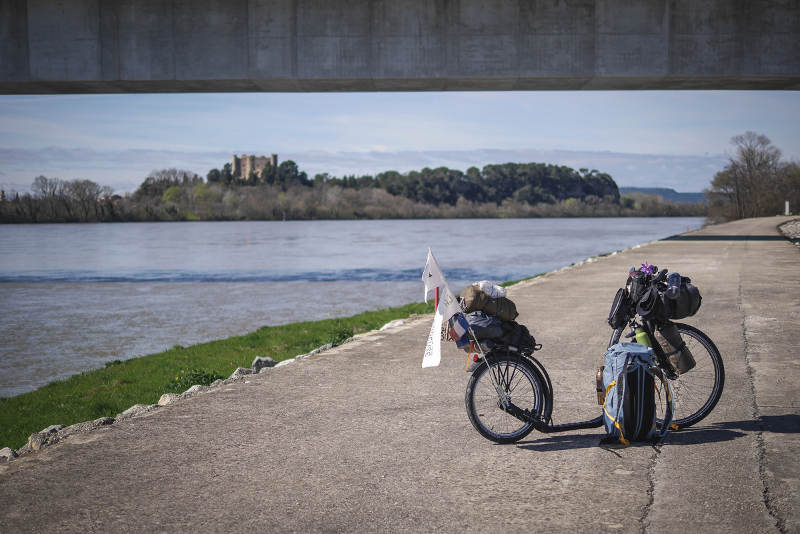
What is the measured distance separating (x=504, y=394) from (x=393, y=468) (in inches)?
42.2

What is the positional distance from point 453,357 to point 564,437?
3.33 meters

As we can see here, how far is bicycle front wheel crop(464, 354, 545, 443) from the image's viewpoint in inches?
227

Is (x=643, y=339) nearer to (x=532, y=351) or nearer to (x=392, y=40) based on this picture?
(x=532, y=351)

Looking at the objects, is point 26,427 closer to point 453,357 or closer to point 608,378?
point 453,357

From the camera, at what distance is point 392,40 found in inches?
848

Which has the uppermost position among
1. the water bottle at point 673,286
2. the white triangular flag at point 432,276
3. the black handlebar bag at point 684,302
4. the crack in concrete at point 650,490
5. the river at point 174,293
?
the white triangular flag at point 432,276

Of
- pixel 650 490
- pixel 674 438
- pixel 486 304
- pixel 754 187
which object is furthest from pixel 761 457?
pixel 754 187

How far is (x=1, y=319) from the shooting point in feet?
59.6

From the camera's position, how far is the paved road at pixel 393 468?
4457 millimetres

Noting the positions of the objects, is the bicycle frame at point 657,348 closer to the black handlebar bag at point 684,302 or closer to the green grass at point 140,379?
the black handlebar bag at point 684,302

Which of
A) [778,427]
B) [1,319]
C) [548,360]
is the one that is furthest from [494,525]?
[1,319]

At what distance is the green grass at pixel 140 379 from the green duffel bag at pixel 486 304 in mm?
5212

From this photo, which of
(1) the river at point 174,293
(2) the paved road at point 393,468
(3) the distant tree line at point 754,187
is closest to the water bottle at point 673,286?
(2) the paved road at point 393,468

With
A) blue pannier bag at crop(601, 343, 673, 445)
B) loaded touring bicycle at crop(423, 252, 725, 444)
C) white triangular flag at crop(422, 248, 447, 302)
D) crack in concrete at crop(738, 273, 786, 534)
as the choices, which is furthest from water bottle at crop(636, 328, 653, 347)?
white triangular flag at crop(422, 248, 447, 302)
